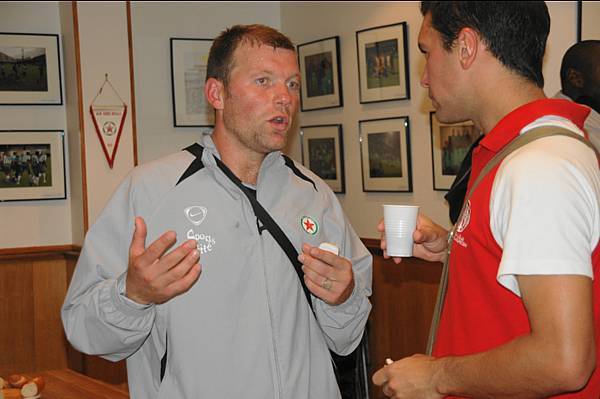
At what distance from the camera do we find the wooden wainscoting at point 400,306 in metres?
4.88

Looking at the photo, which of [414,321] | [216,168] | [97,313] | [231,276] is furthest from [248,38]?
[414,321]

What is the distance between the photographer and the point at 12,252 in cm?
553

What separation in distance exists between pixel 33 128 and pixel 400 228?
4.26m

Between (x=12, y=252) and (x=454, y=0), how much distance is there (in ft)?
15.1

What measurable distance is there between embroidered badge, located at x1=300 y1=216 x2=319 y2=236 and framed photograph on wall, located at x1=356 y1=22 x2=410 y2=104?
2944mm

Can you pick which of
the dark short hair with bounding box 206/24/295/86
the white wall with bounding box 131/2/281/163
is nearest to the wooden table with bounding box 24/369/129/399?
the dark short hair with bounding box 206/24/295/86

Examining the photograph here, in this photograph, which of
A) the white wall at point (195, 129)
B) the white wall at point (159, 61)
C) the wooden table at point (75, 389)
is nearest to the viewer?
the wooden table at point (75, 389)

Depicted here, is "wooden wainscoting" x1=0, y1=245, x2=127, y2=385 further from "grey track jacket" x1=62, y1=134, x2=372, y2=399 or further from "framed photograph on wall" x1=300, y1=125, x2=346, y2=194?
"grey track jacket" x1=62, y1=134, x2=372, y2=399

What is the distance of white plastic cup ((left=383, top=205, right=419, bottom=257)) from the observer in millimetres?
1989

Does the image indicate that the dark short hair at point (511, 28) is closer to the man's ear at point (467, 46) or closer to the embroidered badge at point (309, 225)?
the man's ear at point (467, 46)

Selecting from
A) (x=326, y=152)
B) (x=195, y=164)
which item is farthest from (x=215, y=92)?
(x=326, y=152)

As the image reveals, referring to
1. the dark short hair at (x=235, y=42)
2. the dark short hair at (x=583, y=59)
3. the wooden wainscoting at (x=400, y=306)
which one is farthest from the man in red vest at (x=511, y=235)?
the wooden wainscoting at (x=400, y=306)

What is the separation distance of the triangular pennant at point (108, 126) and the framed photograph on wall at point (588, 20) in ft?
10.3

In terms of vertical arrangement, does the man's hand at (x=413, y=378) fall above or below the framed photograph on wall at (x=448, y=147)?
below
